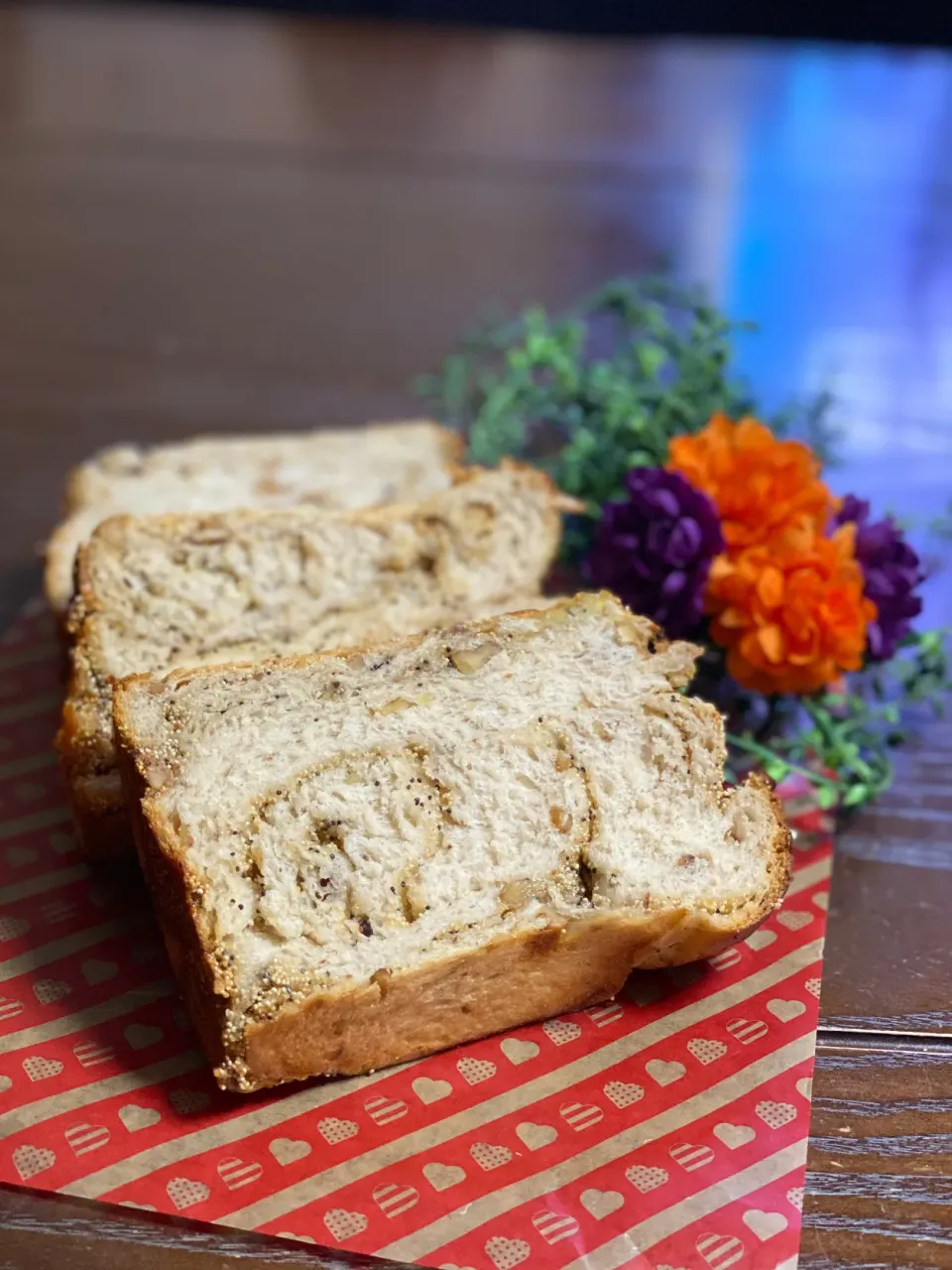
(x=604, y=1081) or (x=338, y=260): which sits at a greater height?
(x=338, y=260)

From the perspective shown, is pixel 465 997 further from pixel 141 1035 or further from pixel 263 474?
pixel 263 474

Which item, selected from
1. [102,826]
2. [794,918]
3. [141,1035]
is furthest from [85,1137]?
[794,918]

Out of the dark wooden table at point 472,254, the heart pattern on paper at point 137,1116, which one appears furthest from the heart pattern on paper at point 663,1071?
the heart pattern on paper at point 137,1116

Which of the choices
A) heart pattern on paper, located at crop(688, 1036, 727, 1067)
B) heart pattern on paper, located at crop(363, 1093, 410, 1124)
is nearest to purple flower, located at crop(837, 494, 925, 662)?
heart pattern on paper, located at crop(688, 1036, 727, 1067)

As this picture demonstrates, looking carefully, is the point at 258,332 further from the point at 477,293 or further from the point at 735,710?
the point at 735,710

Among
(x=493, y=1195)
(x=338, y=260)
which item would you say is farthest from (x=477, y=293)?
(x=493, y=1195)

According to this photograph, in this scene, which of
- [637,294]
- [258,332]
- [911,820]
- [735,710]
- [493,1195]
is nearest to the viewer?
[493,1195]
